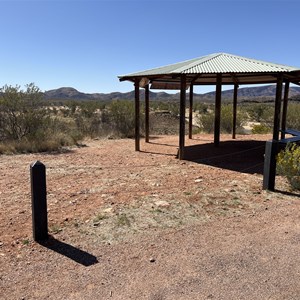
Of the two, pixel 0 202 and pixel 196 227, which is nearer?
pixel 196 227

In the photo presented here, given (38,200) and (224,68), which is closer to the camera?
(38,200)

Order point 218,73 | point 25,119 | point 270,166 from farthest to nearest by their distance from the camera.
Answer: point 25,119 → point 218,73 → point 270,166

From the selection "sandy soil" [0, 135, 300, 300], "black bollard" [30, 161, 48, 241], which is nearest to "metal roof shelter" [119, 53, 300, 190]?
"sandy soil" [0, 135, 300, 300]

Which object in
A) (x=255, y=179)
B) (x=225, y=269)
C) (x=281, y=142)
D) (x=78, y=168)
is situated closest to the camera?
(x=225, y=269)

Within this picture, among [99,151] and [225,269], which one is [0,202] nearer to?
[225,269]

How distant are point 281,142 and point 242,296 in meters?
7.74

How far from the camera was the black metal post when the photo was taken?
21.8 ft

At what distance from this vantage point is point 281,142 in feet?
33.4

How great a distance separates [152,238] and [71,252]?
3.49ft

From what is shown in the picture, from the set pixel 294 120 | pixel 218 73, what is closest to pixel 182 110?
pixel 218 73

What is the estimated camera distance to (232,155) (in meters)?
11.3

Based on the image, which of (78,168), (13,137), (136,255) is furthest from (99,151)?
(136,255)

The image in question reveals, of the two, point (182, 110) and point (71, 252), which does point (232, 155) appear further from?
point (71, 252)

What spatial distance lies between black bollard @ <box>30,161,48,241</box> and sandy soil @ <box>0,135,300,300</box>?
17cm
